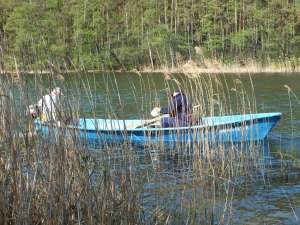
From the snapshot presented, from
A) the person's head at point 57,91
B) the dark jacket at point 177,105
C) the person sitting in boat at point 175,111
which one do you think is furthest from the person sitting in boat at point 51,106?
the dark jacket at point 177,105

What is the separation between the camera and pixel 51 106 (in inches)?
191

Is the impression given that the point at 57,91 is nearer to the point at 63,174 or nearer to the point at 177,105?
the point at 63,174

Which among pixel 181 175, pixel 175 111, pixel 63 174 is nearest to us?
pixel 63 174

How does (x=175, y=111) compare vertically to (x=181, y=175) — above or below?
above

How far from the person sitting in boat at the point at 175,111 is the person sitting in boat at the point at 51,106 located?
14.5 feet

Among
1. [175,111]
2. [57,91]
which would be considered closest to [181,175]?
[175,111]

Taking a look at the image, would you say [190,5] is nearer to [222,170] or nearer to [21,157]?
[222,170]

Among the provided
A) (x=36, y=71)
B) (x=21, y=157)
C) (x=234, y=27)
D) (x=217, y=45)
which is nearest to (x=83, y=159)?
(x=21, y=157)

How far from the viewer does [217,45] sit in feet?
164

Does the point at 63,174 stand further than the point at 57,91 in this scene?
No

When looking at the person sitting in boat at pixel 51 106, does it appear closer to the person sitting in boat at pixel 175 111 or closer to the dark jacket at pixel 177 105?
the person sitting in boat at pixel 175 111

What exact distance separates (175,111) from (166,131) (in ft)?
3.30

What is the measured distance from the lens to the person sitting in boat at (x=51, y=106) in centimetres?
473

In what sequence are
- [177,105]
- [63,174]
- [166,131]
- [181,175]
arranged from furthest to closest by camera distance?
1. [177,105]
2. [166,131]
3. [181,175]
4. [63,174]
